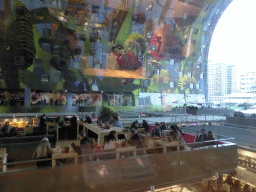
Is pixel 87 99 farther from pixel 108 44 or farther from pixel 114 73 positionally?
pixel 108 44

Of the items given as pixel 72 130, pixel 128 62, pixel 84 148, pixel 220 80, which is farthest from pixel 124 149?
pixel 220 80

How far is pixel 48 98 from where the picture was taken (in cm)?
1723

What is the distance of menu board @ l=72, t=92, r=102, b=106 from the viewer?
718 inches

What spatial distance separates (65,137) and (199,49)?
21.8m

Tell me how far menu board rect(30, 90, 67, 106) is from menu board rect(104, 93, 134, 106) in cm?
397

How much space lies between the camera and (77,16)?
17469mm

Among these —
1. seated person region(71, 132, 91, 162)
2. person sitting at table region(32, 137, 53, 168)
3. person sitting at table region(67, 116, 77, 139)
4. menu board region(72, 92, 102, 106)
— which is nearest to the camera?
person sitting at table region(32, 137, 53, 168)

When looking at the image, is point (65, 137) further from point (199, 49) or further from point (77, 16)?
point (199, 49)

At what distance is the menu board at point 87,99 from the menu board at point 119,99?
795 mm

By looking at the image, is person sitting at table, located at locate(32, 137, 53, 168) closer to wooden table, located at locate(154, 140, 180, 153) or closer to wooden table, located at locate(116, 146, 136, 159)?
wooden table, located at locate(116, 146, 136, 159)

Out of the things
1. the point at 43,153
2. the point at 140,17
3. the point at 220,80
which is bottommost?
the point at 43,153

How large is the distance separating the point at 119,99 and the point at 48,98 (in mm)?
6622

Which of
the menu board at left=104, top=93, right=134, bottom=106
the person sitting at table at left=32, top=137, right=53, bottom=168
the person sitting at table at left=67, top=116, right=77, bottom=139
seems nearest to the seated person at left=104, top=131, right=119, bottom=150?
the person sitting at table at left=32, top=137, right=53, bottom=168

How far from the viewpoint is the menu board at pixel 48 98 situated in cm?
1666
